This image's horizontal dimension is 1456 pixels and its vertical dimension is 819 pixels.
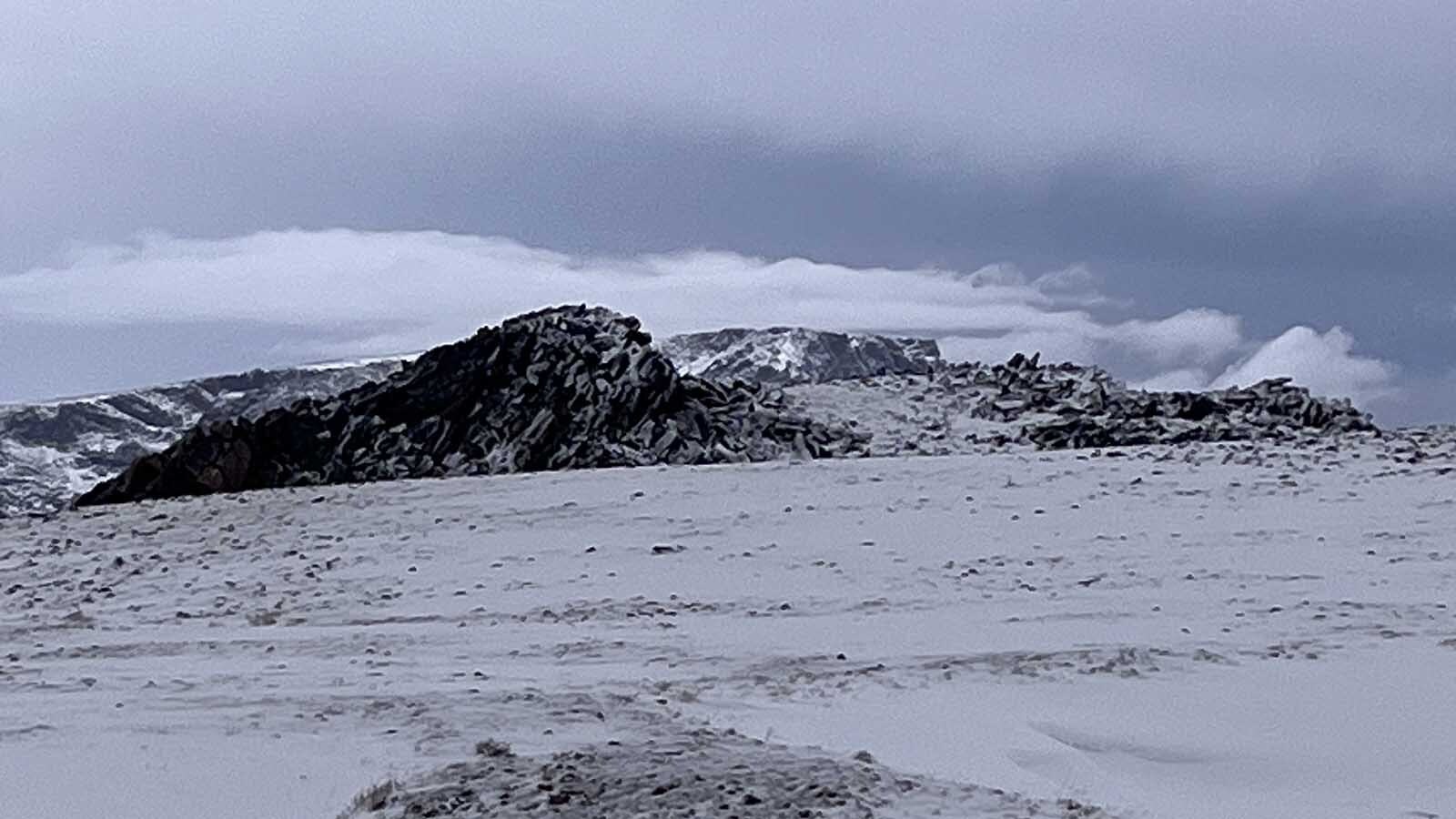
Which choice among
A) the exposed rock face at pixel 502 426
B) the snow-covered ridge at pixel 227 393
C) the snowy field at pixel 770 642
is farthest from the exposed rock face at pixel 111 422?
the snowy field at pixel 770 642

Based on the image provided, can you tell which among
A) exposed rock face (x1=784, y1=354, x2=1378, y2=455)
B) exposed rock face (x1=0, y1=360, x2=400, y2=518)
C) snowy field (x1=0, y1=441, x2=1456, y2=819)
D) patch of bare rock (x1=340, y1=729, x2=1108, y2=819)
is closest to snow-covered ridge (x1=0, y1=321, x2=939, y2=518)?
exposed rock face (x1=0, y1=360, x2=400, y2=518)

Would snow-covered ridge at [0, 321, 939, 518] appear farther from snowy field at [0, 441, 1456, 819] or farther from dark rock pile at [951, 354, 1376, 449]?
snowy field at [0, 441, 1456, 819]

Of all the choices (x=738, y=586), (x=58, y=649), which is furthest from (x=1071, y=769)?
(x=58, y=649)

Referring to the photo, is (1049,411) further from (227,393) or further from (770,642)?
(227,393)

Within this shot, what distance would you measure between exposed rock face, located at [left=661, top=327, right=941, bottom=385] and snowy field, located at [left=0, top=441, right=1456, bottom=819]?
69.7 meters

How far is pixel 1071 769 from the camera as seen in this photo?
7.16m

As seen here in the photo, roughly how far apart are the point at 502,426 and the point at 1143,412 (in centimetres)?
1259

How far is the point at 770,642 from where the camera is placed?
10.6 metres

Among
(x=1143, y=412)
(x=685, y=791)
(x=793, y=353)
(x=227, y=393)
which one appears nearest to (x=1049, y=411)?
(x=1143, y=412)

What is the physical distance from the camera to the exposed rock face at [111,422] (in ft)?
235

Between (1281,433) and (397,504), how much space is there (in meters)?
16.3

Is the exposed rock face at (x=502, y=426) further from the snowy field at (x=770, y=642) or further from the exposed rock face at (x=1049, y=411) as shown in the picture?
the snowy field at (x=770, y=642)

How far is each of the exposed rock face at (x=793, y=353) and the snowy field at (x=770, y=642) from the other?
229 ft

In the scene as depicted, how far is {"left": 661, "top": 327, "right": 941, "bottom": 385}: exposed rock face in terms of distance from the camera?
292ft
